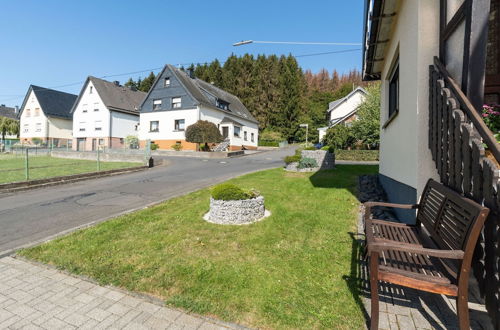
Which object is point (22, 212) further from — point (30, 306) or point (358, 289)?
point (358, 289)

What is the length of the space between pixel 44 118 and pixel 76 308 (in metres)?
48.3

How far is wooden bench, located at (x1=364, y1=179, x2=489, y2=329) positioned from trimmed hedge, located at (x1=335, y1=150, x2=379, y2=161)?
19.2 m

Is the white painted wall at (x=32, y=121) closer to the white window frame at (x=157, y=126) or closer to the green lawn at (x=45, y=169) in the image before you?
the white window frame at (x=157, y=126)

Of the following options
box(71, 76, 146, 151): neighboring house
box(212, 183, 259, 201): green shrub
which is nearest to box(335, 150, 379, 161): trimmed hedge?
box(212, 183, 259, 201): green shrub

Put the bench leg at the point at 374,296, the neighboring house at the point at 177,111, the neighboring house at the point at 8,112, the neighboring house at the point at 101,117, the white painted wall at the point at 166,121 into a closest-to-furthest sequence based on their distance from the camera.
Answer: the bench leg at the point at 374,296 → the white painted wall at the point at 166,121 → the neighboring house at the point at 177,111 → the neighboring house at the point at 101,117 → the neighboring house at the point at 8,112

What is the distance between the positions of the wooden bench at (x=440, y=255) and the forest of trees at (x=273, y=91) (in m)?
42.2

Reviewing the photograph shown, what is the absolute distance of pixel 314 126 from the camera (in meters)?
44.8

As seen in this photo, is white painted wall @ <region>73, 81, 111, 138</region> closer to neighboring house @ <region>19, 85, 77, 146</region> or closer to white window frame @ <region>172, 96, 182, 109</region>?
neighboring house @ <region>19, 85, 77, 146</region>

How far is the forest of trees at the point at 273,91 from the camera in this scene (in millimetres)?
49719

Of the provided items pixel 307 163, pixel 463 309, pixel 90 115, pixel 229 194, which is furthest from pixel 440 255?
pixel 90 115

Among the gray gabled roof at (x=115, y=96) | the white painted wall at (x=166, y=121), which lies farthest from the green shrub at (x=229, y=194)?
the gray gabled roof at (x=115, y=96)

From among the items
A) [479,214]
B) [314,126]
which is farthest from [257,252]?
[314,126]

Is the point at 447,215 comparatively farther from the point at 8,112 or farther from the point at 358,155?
the point at 8,112

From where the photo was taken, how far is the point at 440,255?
74.9 inches
